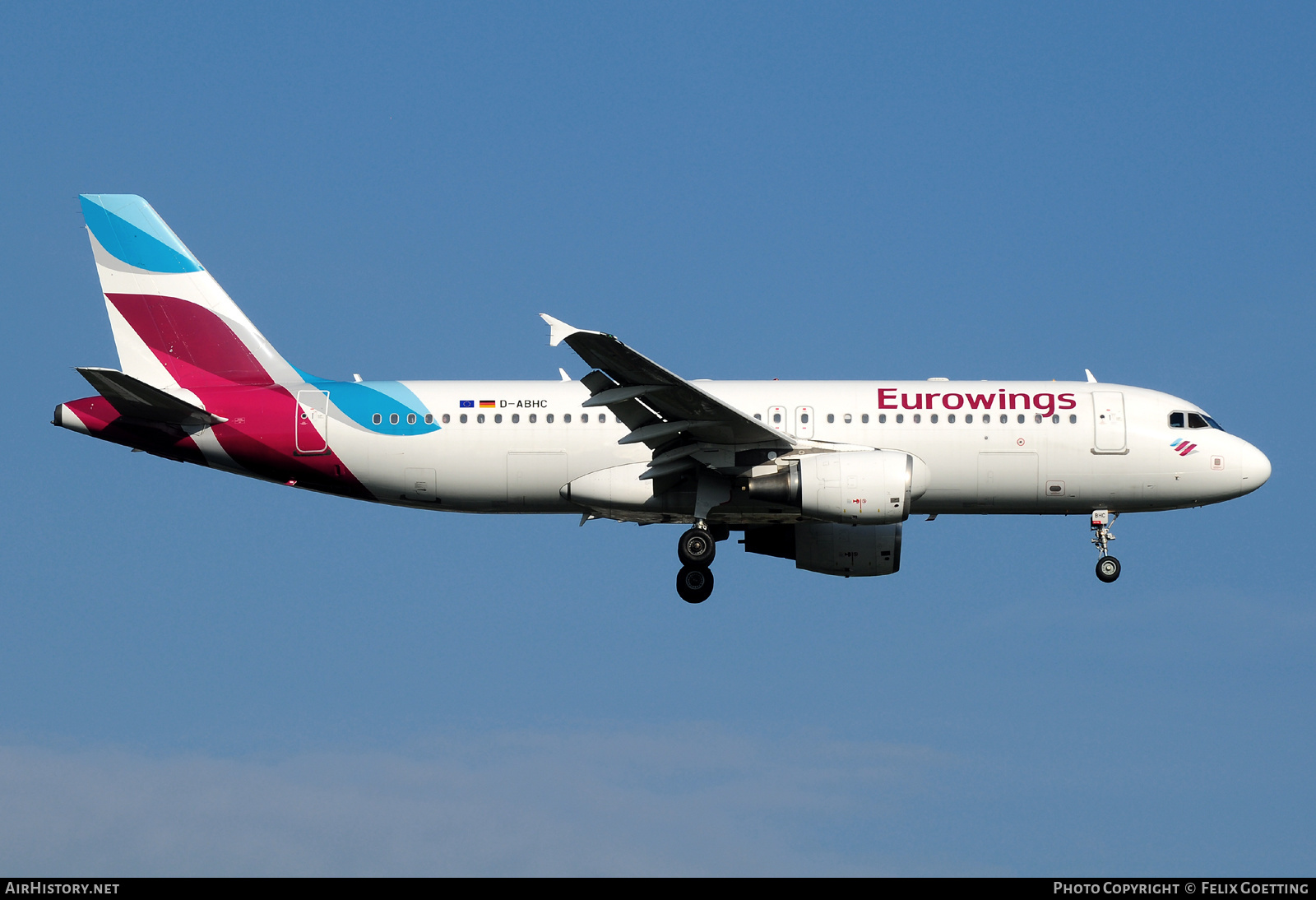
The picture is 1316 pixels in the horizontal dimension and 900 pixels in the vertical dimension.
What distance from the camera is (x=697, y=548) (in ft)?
115

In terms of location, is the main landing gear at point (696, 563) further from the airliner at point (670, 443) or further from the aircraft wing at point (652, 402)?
the aircraft wing at point (652, 402)

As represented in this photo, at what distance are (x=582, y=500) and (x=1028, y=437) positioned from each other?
10153 millimetres

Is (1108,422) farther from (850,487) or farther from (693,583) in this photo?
(693,583)

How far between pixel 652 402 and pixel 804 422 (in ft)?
14.3

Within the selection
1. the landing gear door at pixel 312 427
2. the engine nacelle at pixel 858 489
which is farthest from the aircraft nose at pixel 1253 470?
the landing gear door at pixel 312 427

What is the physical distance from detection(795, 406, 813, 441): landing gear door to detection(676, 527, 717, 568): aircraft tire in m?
3.10

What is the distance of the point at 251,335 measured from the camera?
3659 centimetres

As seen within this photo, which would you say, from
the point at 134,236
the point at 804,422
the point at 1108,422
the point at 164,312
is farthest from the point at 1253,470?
the point at 134,236

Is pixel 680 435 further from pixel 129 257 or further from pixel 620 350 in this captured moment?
pixel 129 257

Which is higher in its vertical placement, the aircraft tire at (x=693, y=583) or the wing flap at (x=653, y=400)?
the wing flap at (x=653, y=400)

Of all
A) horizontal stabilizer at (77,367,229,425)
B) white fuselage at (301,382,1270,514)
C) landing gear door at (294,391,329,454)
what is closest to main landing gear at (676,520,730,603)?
white fuselage at (301,382,1270,514)

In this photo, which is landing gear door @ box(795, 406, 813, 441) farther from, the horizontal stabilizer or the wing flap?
the horizontal stabilizer

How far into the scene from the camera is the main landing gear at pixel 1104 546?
3572cm
